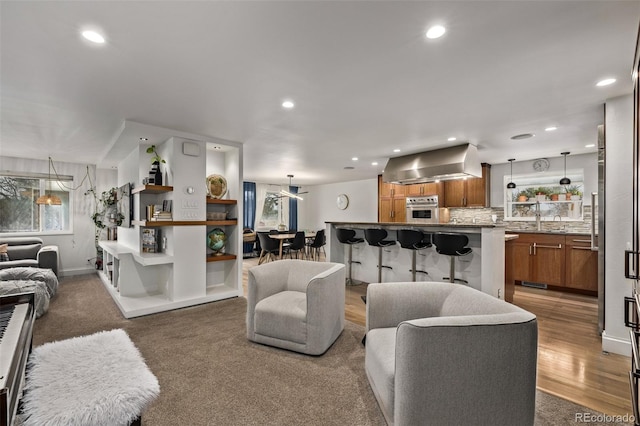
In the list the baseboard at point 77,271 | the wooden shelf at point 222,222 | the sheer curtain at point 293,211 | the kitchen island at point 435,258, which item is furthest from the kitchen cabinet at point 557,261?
the baseboard at point 77,271

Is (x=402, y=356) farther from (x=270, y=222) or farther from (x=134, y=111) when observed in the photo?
(x=270, y=222)

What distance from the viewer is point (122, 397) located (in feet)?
4.02

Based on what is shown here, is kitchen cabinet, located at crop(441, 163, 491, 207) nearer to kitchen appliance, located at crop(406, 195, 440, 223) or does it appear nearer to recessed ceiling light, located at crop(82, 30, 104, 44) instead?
kitchen appliance, located at crop(406, 195, 440, 223)

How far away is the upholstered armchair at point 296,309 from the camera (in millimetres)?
2492

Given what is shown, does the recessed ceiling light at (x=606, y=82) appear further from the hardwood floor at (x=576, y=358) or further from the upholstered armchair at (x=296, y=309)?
the upholstered armchair at (x=296, y=309)

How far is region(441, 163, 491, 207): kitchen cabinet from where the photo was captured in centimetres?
598

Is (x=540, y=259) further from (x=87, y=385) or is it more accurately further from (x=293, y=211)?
(x=293, y=211)

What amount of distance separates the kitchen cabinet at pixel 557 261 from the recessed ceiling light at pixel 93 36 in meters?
4.89

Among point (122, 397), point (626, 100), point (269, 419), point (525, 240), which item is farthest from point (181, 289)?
point (525, 240)

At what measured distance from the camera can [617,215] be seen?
269 centimetres

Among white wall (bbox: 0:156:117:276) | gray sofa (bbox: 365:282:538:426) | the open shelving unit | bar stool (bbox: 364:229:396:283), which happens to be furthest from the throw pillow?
gray sofa (bbox: 365:282:538:426)

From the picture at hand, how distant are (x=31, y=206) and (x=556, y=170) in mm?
10098

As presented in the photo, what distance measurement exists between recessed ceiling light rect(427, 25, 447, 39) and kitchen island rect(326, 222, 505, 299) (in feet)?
7.66

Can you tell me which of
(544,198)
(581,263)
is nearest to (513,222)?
(544,198)
